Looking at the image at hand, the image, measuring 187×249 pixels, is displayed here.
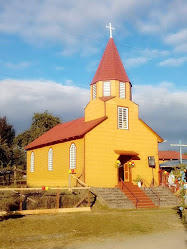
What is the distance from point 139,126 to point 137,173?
4.14 metres

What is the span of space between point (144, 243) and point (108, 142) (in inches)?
582

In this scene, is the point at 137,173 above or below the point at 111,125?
below

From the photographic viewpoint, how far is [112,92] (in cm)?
2728

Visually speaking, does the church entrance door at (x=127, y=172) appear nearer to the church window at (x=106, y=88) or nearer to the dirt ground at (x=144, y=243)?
the church window at (x=106, y=88)

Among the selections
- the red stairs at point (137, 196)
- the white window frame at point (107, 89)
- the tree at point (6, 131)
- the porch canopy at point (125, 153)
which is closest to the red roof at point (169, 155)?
the tree at point (6, 131)

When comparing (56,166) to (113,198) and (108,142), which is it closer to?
(108,142)

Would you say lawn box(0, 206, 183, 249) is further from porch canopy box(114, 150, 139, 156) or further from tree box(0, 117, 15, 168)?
tree box(0, 117, 15, 168)

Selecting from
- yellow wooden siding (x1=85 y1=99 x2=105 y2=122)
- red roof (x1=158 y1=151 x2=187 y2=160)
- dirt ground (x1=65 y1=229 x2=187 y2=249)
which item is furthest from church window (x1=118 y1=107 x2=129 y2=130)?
red roof (x1=158 y1=151 x2=187 y2=160)

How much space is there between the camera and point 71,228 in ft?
42.8

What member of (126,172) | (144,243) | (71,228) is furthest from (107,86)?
(144,243)

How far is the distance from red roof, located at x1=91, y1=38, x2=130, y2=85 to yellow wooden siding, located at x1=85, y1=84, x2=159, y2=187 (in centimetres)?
233

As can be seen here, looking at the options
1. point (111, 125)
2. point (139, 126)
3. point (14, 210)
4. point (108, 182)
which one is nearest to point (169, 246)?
point (14, 210)

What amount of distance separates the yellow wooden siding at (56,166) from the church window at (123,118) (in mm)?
4152

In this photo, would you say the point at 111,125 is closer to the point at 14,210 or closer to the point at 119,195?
the point at 119,195
